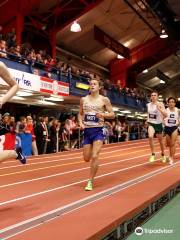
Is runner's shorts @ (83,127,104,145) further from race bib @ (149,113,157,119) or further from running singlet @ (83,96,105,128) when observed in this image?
race bib @ (149,113,157,119)

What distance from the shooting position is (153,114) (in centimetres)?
1224

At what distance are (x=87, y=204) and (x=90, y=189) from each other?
1.35m

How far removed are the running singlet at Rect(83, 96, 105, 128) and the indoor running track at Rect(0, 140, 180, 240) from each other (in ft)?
3.70

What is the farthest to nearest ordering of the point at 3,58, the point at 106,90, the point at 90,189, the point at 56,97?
1. the point at 106,90
2. the point at 56,97
3. the point at 3,58
4. the point at 90,189

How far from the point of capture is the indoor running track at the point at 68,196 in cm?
483

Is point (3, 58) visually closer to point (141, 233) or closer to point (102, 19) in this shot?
point (141, 233)

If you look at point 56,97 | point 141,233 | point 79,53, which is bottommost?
point 141,233

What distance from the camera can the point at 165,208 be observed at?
7.73m

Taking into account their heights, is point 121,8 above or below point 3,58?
above

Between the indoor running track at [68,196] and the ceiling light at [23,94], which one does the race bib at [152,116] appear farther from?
the ceiling light at [23,94]

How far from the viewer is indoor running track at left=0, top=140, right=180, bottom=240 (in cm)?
483

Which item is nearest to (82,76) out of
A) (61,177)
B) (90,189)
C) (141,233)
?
(61,177)

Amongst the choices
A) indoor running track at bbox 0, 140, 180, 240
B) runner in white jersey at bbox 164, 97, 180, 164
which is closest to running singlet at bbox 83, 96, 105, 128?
indoor running track at bbox 0, 140, 180, 240

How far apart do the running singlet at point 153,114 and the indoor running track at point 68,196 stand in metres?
1.20
